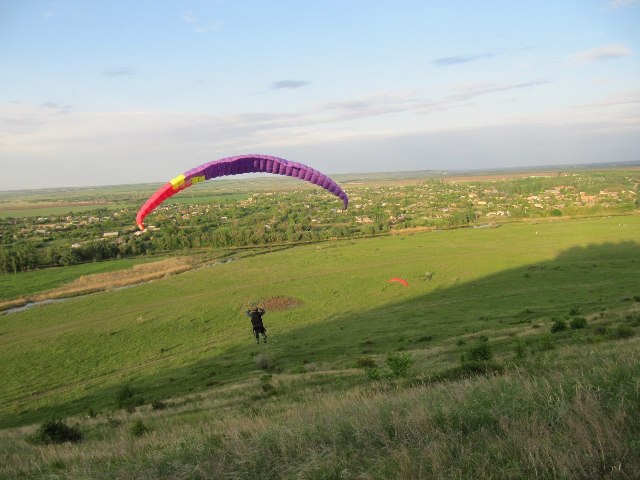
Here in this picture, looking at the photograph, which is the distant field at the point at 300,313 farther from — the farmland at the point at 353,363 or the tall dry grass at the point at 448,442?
the tall dry grass at the point at 448,442

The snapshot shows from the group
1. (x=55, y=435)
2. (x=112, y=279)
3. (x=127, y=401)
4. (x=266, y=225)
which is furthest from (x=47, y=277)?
(x=55, y=435)

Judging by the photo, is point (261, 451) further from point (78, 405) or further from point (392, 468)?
point (78, 405)

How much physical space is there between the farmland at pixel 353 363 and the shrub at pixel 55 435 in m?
0.77

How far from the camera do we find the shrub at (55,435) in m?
13.8

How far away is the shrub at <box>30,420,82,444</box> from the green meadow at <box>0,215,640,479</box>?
21.9 inches

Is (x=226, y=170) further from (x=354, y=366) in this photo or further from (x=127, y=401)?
(x=127, y=401)

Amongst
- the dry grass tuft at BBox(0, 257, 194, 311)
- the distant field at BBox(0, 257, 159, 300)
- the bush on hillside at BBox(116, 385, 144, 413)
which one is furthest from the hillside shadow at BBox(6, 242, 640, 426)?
the distant field at BBox(0, 257, 159, 300)

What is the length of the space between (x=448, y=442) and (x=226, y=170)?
18439 mm

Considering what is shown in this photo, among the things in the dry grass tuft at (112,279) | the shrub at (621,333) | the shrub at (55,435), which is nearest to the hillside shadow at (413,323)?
the shrub at (621,333)

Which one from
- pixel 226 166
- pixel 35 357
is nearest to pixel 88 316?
pixel 35 357

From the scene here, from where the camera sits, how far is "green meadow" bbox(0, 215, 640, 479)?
18.9 feet

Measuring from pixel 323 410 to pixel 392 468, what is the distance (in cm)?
406

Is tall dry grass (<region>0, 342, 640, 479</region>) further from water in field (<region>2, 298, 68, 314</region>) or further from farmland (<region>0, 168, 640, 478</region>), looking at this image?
water in field (<region>2, 298, 68, 314</region>)

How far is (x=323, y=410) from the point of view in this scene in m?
9.16
